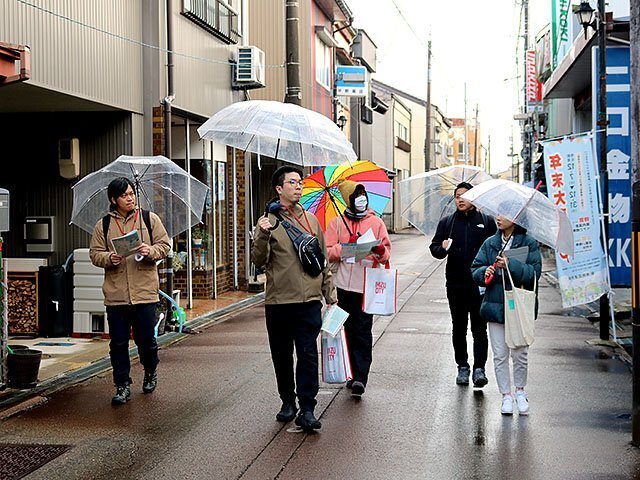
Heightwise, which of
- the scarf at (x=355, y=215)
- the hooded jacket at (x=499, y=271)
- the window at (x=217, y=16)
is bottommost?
the hooded jacket at (x=499, y=271)

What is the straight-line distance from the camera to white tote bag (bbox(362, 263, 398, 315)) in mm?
8000

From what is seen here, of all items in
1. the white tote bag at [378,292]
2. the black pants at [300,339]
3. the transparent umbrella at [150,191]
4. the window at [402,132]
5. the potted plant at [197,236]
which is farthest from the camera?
the window at [402,132]

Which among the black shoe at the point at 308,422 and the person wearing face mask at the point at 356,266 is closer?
the black shoe at the point at 308,422

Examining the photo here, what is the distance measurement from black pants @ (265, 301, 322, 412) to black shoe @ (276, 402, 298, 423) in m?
0.27

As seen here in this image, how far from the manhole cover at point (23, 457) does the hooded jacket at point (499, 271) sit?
11.7 ft

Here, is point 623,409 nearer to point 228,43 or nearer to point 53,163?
point 53,163

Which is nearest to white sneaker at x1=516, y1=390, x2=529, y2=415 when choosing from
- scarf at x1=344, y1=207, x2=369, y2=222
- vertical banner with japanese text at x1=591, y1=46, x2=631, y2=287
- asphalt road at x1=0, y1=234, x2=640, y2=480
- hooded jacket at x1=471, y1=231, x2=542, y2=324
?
asphalt road at x1=0, y1=234, x2=640, y2=480

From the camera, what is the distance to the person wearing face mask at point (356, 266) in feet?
26.3

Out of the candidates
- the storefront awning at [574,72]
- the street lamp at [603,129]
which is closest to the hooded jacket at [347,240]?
the street lamp at [603,129]

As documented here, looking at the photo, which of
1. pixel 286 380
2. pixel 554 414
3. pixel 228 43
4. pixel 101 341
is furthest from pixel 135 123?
pixel 554 414

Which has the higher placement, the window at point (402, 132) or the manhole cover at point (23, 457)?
the window at point (402, 132)

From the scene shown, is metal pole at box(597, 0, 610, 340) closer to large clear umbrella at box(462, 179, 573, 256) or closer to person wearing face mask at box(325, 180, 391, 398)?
large clear umbrella at box(462, 179, 573, 256)

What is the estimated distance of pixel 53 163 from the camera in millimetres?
12953

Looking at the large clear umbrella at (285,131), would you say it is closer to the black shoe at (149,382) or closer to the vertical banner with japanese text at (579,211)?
the black shoe at (149,382)
